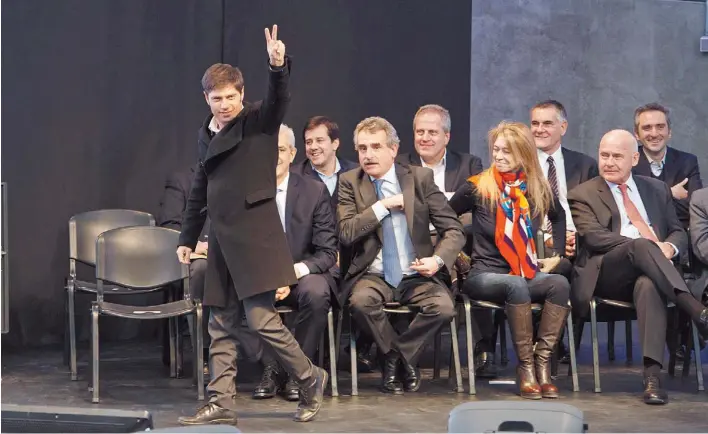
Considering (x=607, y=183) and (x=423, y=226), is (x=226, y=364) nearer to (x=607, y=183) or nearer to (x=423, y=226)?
(x=423, y=226)

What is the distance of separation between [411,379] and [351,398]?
35 centimetres

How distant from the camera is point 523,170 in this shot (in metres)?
5.49

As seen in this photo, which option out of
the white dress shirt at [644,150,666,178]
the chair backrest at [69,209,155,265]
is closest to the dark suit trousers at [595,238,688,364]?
the white dress shirt at [644,150,666,178]

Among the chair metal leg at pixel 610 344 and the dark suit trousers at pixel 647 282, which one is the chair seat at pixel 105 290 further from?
the chair metal leg at pixel 610 344

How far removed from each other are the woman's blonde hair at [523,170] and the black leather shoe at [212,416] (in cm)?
175

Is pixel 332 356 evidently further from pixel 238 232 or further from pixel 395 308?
pixel 238 232

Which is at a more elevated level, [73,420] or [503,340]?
[73,420]

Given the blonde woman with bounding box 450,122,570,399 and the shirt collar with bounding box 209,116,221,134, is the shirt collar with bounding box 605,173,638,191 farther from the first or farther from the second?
the shirt collar with bounding box 209,116,221,134

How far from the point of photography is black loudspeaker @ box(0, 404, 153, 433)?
2.89m

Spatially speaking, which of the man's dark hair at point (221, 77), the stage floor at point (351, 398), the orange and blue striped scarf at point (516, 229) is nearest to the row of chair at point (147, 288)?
the stage floor at point (351, 398)

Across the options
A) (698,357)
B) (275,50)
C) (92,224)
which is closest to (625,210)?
(698,357)

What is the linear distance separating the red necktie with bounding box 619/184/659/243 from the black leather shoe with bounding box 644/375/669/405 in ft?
2.57

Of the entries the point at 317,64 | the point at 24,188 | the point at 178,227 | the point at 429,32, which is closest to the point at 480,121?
the point at 429,32

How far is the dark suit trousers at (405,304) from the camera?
5299 mm
